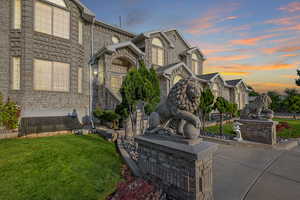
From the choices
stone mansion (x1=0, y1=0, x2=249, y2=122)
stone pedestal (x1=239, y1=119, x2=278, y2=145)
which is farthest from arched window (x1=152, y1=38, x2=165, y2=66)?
stone pedestal (x1=239, y1=119, x2=278, y2=145)

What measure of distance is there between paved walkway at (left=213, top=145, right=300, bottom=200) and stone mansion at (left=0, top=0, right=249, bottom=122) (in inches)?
306

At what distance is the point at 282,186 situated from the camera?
357 centimetres

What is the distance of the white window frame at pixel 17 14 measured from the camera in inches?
346

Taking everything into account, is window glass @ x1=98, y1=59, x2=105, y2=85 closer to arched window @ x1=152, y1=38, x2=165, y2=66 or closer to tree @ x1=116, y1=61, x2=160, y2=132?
tree @ x1=116, y1=61, x2=160, y2=132

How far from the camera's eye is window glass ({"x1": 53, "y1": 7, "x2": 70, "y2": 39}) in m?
9.67

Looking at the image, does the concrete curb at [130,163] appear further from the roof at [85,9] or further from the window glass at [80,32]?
the roof at [85,9]

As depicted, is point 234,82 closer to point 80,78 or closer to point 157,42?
point 157,42

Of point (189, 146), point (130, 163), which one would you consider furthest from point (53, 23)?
point (189, 146)

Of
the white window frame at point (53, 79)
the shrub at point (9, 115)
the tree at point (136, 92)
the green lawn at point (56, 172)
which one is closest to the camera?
the green lawn at point (56, 172)

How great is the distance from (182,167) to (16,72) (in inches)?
446

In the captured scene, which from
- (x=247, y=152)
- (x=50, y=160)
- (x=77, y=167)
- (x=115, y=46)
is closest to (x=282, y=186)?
(x=247, y=152)

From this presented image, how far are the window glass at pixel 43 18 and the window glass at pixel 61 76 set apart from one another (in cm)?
233


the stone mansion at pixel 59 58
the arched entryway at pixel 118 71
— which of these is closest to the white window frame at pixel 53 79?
the stone mansion at pixel 59 58

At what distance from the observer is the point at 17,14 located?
885cm
